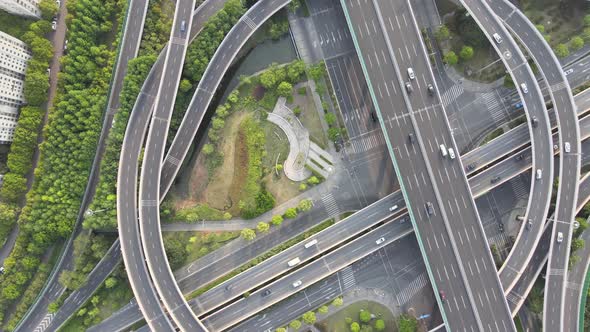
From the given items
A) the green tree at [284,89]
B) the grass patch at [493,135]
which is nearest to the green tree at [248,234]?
the green tree at [284,89]

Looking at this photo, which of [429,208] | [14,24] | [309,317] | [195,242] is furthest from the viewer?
[14,24]

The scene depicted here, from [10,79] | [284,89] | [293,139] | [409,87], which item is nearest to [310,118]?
[293,139]

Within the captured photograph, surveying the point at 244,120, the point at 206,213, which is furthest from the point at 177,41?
the point at 206,213

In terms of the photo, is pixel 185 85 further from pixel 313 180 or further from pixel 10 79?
pixel 10 79

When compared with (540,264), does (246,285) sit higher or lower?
higher

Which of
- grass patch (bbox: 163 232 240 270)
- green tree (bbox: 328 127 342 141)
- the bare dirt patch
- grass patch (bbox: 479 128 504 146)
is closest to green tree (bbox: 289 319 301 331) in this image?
grass patch (bbox: 163 232 240 270)

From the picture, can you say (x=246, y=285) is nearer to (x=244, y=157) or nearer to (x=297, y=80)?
(x=244, y=157)
